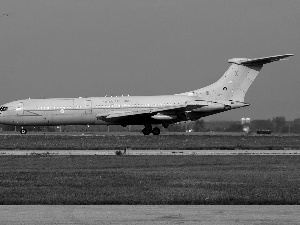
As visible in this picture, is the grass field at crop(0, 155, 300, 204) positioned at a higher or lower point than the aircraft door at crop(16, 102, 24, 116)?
lower

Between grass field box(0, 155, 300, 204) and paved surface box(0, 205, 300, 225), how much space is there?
1119 mm

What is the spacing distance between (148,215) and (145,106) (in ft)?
163

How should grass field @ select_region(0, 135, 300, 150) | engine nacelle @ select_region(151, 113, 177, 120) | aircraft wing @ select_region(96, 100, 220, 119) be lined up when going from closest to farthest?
1. grass field @ select_region(0, 135, 300, 150)
2. aircraft wing @ select_region(96, 100, 220, 119)
3. engine nacelle @ select_region(151, 113, 177, 120)

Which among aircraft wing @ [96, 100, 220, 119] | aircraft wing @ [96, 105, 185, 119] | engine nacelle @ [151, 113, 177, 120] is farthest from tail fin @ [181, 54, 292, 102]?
aircraft wing @ [96, 105, 185, 119]

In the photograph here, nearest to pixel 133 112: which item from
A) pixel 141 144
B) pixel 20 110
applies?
pixel 20 110

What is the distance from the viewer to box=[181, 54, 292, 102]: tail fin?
62.9 m

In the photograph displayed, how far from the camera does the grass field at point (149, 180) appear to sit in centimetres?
1384

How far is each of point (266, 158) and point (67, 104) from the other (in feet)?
114

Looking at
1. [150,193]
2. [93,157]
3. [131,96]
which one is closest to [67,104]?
[131,96]

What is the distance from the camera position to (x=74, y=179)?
60.6 ft

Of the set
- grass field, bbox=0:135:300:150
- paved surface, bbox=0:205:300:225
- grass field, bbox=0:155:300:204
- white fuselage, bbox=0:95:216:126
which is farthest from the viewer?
white fuselage, bbox=0:95:216:126

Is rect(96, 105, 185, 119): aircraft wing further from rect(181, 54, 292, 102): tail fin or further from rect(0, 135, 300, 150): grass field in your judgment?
rect(0, 135, 300, 150): grass field

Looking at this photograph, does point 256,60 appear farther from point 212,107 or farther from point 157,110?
point 157,110

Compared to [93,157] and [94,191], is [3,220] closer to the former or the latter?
[94,191]
